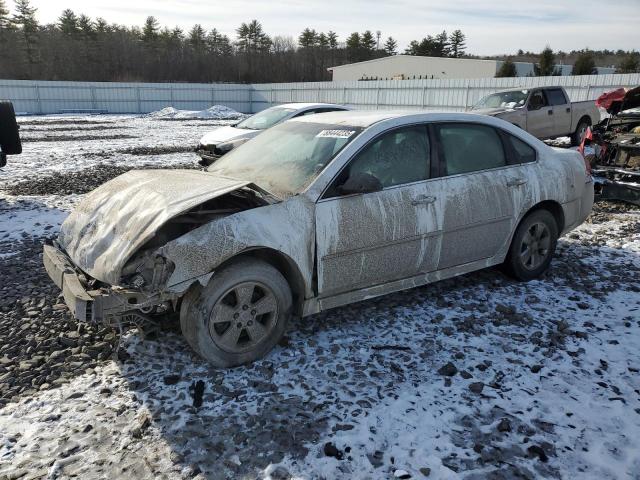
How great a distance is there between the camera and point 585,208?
5238 mm

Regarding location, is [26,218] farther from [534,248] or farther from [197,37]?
[197,37]

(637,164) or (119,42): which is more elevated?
(119,42)

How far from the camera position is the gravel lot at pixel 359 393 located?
2.58 meters

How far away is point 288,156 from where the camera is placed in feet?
13.3

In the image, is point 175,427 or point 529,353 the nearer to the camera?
point 175,427

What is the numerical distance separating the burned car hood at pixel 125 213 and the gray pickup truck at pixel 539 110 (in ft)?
38.9

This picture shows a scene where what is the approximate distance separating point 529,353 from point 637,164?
6165 millimetres

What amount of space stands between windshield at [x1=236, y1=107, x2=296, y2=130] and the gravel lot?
7360mm

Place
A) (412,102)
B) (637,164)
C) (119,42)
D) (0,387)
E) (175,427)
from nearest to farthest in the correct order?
(175,427), (0,387), (637,164), (412,102), (119,42)

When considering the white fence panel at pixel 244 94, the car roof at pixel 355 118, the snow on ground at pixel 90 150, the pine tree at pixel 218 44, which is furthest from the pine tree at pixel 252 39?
the car roof at pixel 355 118

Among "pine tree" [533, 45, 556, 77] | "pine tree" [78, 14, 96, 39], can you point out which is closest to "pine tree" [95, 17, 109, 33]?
"pine tree" [78, 14, 96, 39]

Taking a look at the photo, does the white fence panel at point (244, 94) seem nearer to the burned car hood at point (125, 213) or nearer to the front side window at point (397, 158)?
the front side window at point (397, 158)

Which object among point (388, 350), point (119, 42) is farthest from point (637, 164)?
point (119, 42)

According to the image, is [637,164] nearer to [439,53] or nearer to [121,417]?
[121,417]
